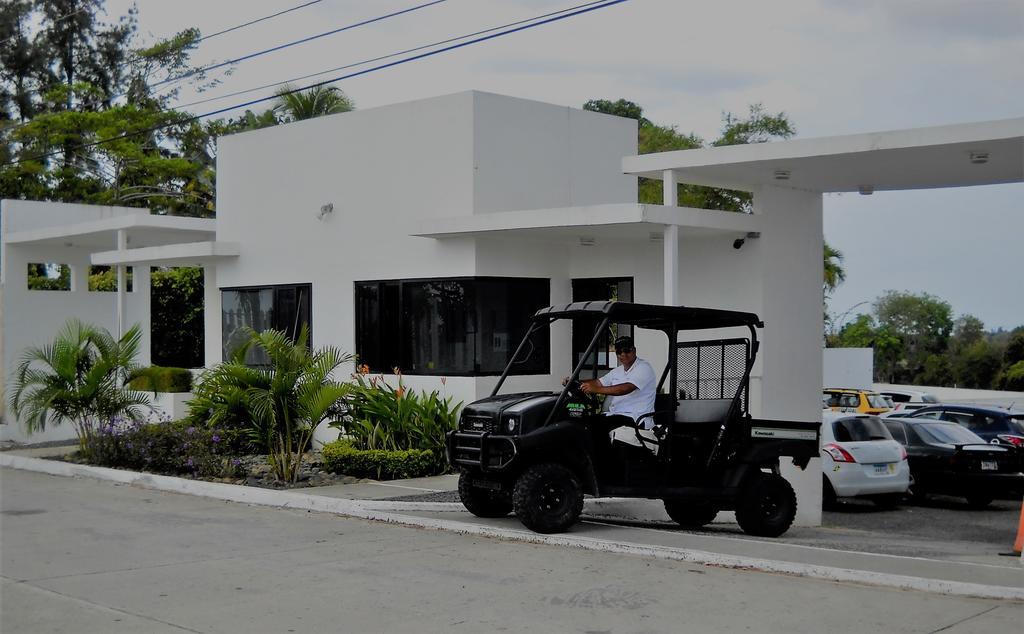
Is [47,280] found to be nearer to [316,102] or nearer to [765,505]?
[316,102]

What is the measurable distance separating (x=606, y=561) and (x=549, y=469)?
3.96 feet

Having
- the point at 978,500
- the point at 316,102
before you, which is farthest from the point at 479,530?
the point at 316,102

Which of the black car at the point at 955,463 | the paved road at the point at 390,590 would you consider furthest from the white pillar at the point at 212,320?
the black car at the point at 955,463

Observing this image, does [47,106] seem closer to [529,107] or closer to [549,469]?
[529,107]

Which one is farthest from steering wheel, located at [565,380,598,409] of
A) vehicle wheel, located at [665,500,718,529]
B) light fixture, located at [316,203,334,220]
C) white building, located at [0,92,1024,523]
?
light fixture, located at [316,203,334,220]

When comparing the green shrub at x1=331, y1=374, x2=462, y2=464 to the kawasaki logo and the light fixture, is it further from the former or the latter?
the kawasaki logo

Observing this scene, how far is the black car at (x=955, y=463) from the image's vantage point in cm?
1780

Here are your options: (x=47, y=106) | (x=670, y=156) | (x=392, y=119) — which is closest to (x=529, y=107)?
(x=392, y=119)

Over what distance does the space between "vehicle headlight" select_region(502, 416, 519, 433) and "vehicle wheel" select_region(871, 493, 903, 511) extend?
8694 millimetres

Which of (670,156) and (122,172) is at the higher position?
(122,172)

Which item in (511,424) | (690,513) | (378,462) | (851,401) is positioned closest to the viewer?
(511,424)

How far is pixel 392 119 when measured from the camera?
18516mm

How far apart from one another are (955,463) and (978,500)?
82 centimetres

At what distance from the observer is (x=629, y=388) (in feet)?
37.5
